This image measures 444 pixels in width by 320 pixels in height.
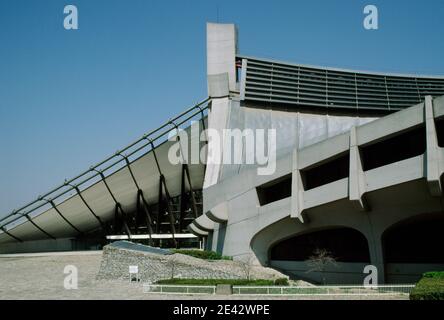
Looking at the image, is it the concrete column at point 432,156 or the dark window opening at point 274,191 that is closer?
the concrete column at point 432,156

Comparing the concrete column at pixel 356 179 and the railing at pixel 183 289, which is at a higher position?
the concrete column at pixel 356 179

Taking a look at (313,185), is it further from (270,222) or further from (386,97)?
(386,97)

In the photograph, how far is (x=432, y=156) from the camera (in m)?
20.0

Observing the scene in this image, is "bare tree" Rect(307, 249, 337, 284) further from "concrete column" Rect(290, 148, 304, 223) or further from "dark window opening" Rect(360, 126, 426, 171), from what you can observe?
"dark window opening" Rect(360, 126, 426, 171)

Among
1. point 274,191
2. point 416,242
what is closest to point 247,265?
point 274,191

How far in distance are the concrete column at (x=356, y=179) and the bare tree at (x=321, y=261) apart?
14.9 ft

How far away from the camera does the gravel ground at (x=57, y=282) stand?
2236 cm

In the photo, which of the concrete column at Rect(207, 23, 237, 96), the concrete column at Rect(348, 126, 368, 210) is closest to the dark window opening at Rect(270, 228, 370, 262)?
the concrete column at Rect(348, 126, 368, 210)

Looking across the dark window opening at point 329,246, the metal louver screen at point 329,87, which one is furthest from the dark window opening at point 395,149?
the metal louver screen at point 329,87

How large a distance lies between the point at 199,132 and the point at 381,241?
25775mm

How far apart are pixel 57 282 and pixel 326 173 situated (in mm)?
17463

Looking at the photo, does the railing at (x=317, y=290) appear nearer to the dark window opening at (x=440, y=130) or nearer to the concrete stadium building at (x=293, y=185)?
the concrete stadium building at (x=293, y=185)

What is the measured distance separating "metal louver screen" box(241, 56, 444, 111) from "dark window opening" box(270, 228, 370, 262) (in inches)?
696

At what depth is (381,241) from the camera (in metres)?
24.1
